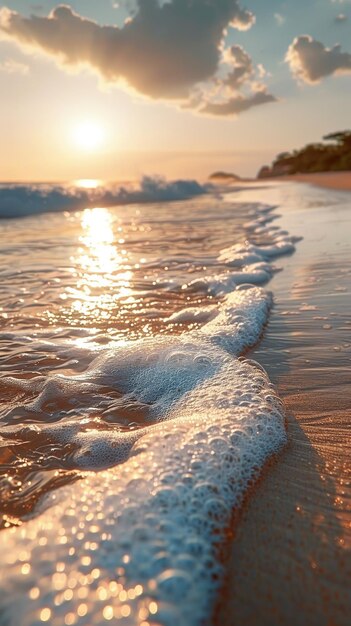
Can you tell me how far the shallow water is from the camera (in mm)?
1184

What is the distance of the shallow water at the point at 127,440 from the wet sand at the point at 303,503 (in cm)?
8

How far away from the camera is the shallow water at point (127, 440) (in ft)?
3.88

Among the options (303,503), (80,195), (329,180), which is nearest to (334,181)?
(329,180)

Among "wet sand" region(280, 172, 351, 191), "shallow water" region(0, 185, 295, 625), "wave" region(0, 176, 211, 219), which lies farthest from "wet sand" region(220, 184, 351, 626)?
"wet sand" region(280, 172, 351, 191)

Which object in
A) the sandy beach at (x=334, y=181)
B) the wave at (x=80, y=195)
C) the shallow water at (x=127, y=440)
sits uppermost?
the sandy beach at (x=334, y=181)

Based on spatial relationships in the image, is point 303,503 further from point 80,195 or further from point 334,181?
point 334,181

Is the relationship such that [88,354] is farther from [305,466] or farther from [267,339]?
[305,466]

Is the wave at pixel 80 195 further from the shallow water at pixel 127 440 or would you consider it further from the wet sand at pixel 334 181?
the shallow water at pixel 127 440

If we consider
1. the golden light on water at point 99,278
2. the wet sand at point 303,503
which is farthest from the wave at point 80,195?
the wet sand at point 303,503

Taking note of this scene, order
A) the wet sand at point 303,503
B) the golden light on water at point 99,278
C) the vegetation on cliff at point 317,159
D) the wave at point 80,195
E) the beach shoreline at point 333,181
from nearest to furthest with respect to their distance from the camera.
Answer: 1. the wet sand at point 303,503
2. the golden light on water at point 99,278
3. the wave at point 80,195
4. the beach shoreline at point 333,181
5. the vegetation on cliff at point 317,159

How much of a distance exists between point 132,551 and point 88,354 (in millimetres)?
1521

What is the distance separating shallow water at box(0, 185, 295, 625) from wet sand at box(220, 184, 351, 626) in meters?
0.08

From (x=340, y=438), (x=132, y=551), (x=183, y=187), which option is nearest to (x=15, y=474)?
(x=132, y=551)

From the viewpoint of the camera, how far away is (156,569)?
3.97 feet
